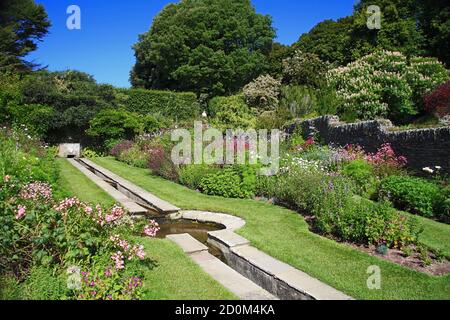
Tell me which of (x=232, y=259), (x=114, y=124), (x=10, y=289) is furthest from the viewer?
(x=114, y=124)

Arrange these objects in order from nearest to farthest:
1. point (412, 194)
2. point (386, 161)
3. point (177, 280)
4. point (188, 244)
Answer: point (177, 280) < point (188, 244) < point (412, 194) < point (386, 161)

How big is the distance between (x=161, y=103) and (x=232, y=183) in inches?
696

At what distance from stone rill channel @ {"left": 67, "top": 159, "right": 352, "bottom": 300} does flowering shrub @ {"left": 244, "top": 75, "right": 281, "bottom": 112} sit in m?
14.7

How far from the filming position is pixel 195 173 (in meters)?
9.62

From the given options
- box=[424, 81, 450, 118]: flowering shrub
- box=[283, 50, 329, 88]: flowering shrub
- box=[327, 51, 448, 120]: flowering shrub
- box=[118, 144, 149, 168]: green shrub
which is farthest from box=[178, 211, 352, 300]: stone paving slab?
box=[283, 50, 329, 88]: flowering shrub

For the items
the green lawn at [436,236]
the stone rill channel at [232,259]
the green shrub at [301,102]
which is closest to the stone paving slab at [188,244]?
the stone rill channel at [232,259]

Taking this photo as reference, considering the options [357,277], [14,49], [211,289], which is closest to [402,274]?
[357,277]

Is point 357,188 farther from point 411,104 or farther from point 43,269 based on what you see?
point 411,104

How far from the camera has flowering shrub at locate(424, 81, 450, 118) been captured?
37.4 ft

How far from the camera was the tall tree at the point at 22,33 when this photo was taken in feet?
77.8

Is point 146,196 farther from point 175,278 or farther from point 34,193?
point 175,278

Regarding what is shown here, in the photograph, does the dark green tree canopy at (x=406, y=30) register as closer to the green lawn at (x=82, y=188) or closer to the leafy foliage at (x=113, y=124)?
the leafy foliage at (x=113, y=124)

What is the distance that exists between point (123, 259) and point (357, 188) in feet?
18.3

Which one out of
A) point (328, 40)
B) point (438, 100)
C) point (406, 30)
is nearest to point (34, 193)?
point (438, 100)
